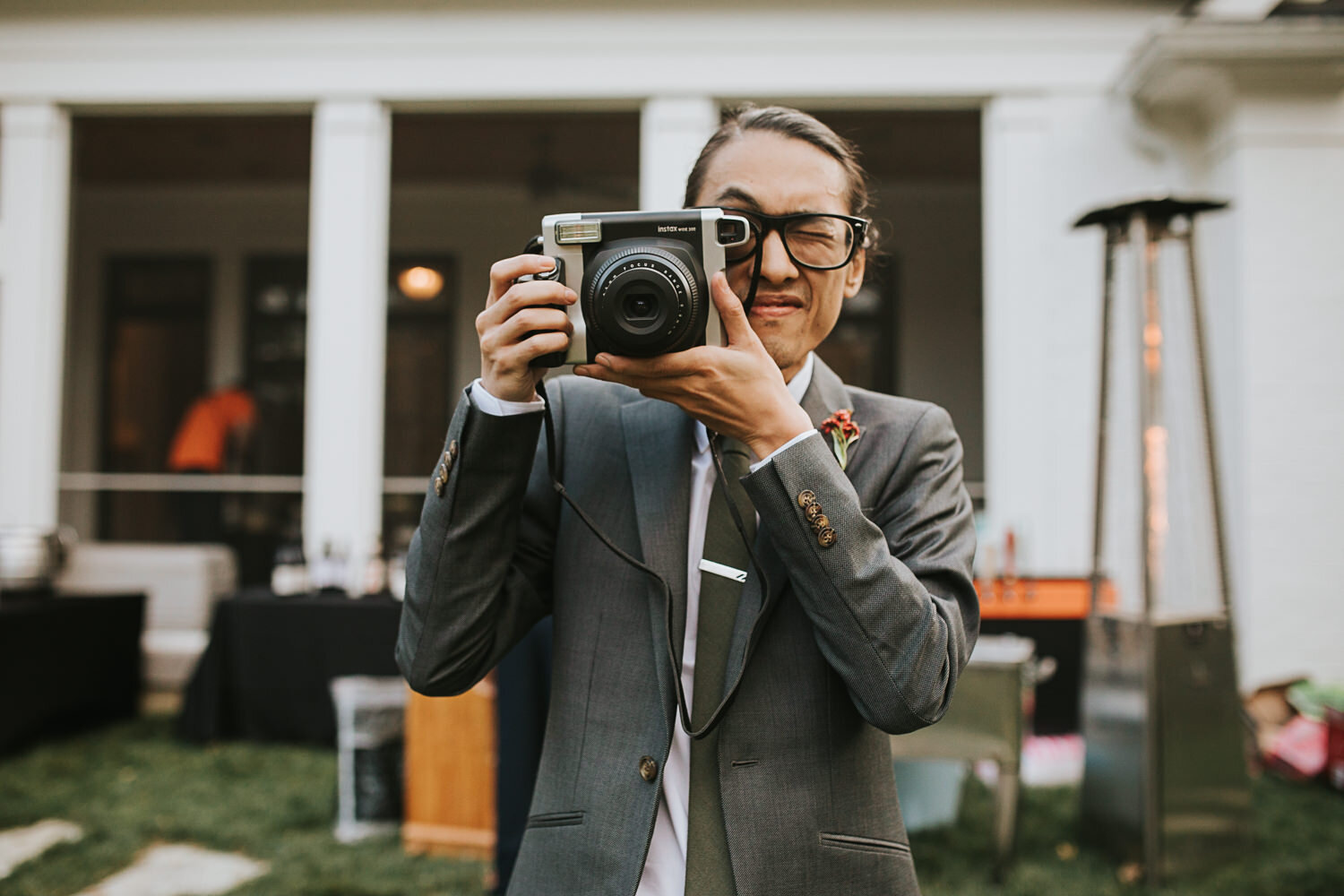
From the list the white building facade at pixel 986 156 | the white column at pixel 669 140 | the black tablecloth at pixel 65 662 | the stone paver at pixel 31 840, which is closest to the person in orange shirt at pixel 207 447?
the white building facade at pixel 986 156

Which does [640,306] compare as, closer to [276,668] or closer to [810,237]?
[810,237]

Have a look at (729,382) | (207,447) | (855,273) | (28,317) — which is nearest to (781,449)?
(729,382)

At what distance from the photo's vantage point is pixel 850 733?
836mm

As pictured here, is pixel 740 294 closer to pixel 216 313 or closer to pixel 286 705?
pixel 286 705

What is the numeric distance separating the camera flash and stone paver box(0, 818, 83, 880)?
2.88m

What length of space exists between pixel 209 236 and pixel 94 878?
7.47 metres

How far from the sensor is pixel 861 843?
32.1 inches

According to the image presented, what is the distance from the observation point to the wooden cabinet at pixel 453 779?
113 inches

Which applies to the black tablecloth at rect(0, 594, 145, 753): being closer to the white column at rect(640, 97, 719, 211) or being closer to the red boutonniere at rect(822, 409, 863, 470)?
the white column at rect(640, 97, 719, 211)

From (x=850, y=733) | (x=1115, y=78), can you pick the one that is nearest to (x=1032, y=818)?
(x=850, y=733)

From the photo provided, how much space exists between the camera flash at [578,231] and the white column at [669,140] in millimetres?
4099

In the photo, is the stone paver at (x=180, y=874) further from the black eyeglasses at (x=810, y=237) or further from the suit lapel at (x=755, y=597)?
the black eyeglasses at (x=810, y=237)

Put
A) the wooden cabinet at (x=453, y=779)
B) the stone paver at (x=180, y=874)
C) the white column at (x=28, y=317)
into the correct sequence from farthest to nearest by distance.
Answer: the white column at (x=28, y=317) → the wooden cabinet at (x=453, y=779) → the stone paver at (x=180, y=874)

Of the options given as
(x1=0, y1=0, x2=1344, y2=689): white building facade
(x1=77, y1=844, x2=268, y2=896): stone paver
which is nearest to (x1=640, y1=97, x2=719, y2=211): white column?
(x1=0, y1=0, x2=1344, y2=689): white building facade
